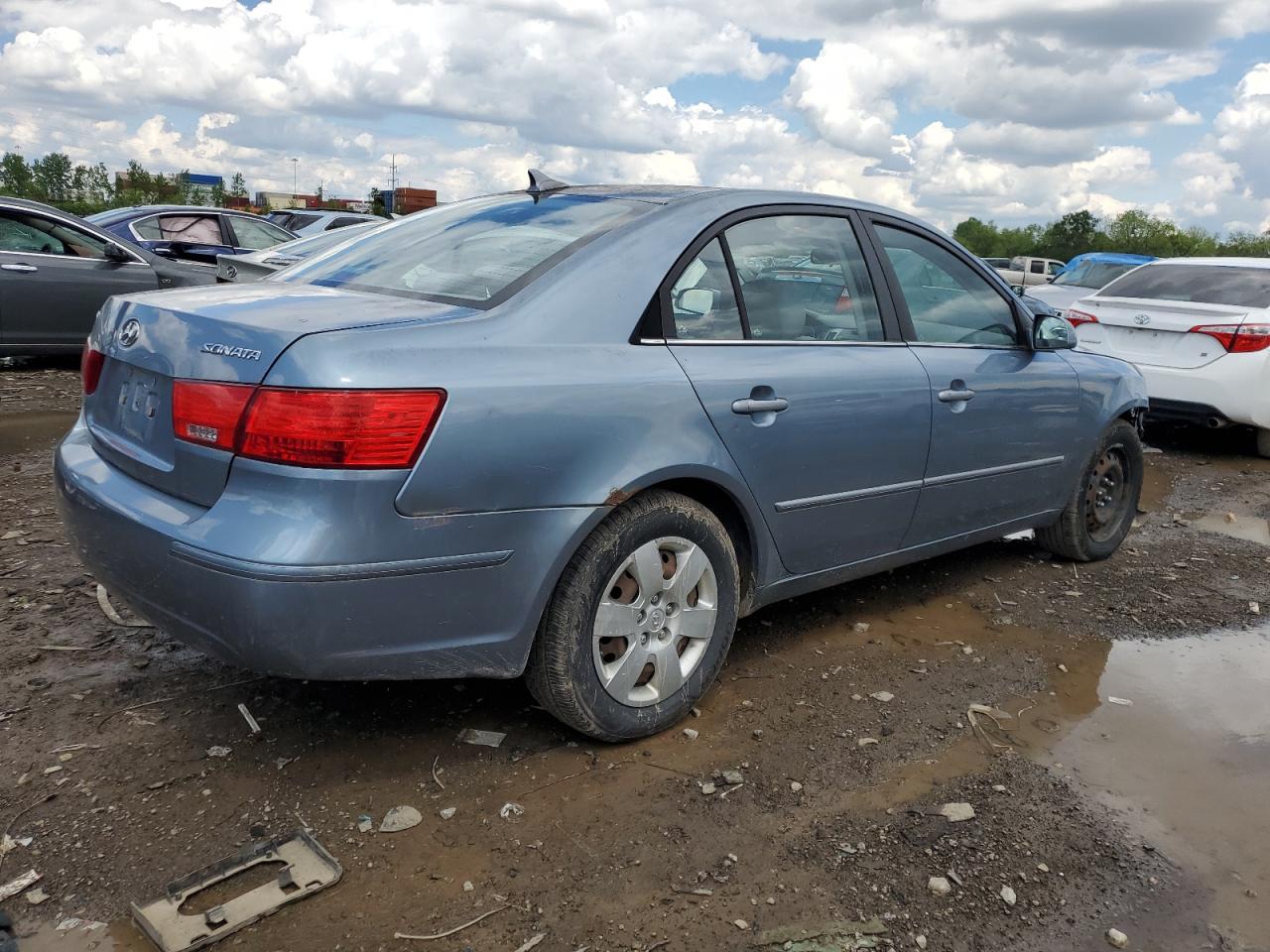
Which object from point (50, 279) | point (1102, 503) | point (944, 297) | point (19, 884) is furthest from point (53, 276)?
point (1102, 503)

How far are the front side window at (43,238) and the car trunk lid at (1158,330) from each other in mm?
8710

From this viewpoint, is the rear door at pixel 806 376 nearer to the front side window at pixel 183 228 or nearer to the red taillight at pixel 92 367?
the red taillight at pixel 92 367

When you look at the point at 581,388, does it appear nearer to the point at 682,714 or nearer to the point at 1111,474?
the point at 682,714

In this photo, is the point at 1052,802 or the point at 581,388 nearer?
the point at 581,388

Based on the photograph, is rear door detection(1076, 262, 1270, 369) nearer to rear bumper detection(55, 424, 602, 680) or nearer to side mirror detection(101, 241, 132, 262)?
rear bumper detection(55, 424, 602, 680)

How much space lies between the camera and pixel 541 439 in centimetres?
273

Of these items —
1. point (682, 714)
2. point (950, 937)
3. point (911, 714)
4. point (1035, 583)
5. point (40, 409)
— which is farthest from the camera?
point (40, 409)

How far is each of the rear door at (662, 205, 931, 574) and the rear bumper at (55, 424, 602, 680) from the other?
2.49ft

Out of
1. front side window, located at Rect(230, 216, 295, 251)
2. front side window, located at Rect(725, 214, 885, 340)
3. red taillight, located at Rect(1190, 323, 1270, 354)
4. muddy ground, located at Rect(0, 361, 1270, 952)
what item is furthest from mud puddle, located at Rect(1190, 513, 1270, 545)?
front side window, located at Rect(230, 216, 295, 251)

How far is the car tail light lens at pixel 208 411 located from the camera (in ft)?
8.37

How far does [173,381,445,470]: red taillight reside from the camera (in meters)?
2.47

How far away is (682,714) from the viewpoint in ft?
10.9

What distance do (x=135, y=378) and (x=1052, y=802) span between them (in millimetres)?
2817

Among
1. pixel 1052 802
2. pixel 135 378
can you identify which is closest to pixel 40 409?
pixel 135 378
